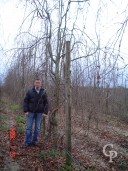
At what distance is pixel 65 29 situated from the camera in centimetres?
820

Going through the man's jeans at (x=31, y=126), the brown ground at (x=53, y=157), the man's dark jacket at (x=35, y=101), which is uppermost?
the man's dark jacket at (x=35, y=101)

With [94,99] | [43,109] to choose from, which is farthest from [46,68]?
[94,99]

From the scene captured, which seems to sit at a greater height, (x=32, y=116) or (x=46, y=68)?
(x=46, y=68)

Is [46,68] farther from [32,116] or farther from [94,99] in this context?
[94,99]

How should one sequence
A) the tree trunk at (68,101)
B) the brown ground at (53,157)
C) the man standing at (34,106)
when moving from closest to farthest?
the tree trunk at (68,101) → the brown ground at (53,157) → the man standing at (34,106)

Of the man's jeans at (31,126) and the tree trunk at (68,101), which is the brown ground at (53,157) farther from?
the tree trunk at (68,101)

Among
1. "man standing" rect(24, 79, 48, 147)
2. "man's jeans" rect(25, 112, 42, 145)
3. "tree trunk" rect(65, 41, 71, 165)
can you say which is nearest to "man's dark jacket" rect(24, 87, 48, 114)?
"man standing" rect(24, 79, 48, 147)

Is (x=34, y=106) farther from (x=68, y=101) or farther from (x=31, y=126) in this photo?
(x=68, y=101)

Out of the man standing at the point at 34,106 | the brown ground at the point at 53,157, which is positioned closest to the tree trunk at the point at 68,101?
the brown ground at the point at 53,157

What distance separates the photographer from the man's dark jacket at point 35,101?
8.26m

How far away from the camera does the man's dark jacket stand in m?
8.26

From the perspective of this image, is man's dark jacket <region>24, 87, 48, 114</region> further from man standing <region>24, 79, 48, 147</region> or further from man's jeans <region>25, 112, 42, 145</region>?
man's jeans <region>25, 112, 42, 145</region>

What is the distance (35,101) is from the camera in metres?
8.27

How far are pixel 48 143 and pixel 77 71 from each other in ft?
7.25
